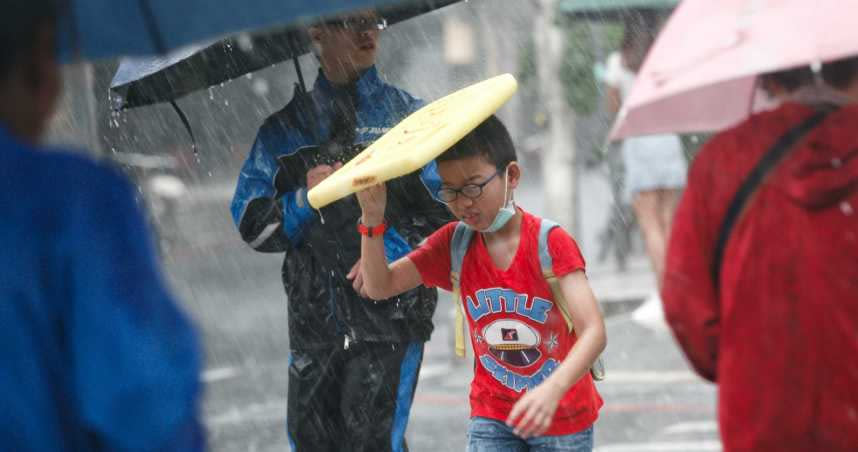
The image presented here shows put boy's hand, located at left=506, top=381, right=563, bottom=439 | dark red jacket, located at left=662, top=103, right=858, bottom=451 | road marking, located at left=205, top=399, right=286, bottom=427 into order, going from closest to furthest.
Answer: dark red jacket, located at left=662, top=103, right=858, bottom=451 → boy's hand, located at left=506, top=381, right=563, bottom=439 → road marking, located at left=205, top=399, right=286, bottom=427

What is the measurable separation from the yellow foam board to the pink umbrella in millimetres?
737

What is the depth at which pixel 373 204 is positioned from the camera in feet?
15.3

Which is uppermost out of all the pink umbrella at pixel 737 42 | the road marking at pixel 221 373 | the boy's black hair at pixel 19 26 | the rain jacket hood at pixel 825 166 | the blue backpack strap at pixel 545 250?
the boy's black hair at pixel 19 26

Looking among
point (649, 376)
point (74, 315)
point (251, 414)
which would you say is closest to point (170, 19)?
point (74, 315)

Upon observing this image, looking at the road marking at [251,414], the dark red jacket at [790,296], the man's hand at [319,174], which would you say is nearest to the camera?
the dark red jacket at [790,296]

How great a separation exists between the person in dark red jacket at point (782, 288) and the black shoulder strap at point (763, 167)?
1 centimetres

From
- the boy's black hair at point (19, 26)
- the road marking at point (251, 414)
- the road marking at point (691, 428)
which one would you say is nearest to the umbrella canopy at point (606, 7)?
the road marking at point (691, 428)

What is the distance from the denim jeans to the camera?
15.2ft

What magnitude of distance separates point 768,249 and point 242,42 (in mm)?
2811

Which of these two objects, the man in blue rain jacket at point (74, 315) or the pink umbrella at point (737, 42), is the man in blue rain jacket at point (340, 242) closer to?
the pink umbrella at point (737, 42)

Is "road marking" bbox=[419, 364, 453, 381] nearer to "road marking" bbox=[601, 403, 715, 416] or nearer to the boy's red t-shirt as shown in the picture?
"road marking" bbox=[601, 403, 715, 416]

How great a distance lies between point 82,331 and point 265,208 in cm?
285

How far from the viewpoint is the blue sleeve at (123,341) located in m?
2.47

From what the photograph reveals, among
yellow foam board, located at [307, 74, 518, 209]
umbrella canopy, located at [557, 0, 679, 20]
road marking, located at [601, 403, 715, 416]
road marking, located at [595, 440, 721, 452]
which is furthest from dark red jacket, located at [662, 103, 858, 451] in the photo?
umbrella canopy, located at [557, 0, 679, 20]
